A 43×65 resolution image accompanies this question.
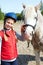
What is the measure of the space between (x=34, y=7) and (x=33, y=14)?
317 mm

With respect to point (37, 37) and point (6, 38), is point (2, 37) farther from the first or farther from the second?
point (37, 37)

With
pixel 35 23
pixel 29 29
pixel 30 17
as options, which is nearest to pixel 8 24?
pixel 29 29

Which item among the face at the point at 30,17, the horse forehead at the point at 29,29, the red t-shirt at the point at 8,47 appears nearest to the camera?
the red t-shirt at the point at 8,47

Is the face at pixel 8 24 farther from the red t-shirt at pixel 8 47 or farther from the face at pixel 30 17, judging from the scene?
the face at pixel 30 17

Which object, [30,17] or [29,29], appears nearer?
[29,29]

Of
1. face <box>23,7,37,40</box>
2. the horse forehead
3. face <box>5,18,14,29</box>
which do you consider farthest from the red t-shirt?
face <box>23,7,37,40</box>

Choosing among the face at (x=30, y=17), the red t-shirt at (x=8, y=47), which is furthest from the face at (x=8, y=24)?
the face at (x=30, y=17)

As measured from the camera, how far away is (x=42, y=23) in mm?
5406

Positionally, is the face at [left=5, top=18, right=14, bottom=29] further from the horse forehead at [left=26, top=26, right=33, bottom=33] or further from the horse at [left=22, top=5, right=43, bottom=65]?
the horse at [left=22, top=5, right=43, bottom=65]

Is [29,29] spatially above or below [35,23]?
below

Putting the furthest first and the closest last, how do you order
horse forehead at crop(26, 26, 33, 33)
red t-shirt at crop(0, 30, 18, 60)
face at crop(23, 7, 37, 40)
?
face at crop(23, 7, 37, 40) < horse forehead at crop(26, 26, 33, 33) < red t-shirt at crop(0, 30, 18, 60)

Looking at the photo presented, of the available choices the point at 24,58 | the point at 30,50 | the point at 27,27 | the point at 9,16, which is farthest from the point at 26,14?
the point at 30,50

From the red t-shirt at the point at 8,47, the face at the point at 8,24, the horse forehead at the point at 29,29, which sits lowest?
the red t-shirt at the point at 8,47

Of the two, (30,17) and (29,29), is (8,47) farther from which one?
(30,17)
